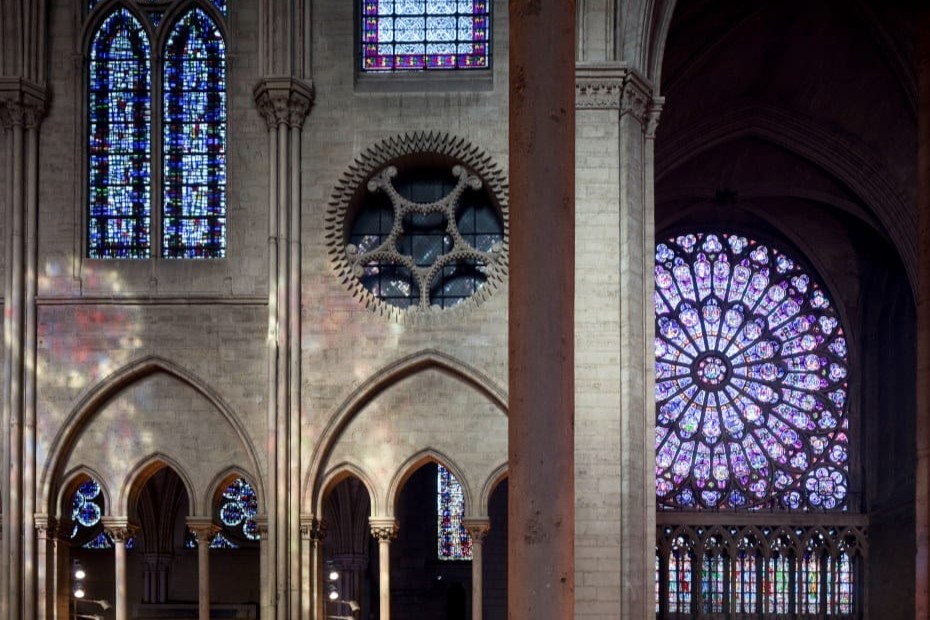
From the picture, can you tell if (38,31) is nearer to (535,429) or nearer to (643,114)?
(643,114)

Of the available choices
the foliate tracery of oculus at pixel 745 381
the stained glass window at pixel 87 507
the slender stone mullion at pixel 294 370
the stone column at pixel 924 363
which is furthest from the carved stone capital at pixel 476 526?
the foliate tracery of oculus at pixel 745 381

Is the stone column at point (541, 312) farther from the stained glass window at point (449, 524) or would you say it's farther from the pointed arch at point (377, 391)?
the stained glass window at point (449, 524)

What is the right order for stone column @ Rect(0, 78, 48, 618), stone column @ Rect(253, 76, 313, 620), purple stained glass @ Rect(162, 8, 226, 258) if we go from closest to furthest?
1. stone column @ Rect(253, 76, 313, 620)
2. stone column @ Rect(0, 78, 48, 618)
3. purple stained glass @ Rect(162, 8, 226, 258)

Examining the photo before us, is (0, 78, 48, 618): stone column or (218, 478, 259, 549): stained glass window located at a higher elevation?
(0, 78, 48, 618): stone column

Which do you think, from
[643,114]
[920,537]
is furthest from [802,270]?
[920,537]

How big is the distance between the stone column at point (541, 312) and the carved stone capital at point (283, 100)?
11375mm

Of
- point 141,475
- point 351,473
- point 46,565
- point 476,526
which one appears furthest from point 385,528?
point 46,565

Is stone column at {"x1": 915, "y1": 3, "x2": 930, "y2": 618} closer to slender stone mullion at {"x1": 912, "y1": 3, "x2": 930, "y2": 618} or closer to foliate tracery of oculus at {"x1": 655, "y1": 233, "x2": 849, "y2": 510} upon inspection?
slender stone mullion at {"x1": 912, "y1": 3, "x2": 930, "y2": 618}

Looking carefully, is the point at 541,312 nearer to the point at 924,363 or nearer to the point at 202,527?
the point at 924,363

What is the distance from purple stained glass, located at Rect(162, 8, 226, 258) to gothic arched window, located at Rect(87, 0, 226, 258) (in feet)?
0.04

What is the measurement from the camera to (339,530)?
30.3m

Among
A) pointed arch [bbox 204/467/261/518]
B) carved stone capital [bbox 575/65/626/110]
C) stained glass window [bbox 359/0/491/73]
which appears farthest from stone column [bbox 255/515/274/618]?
carved stone capital [bbox 575/65/626/110]

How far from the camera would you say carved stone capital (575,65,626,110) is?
69.2 ft

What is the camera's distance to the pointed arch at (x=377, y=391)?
21500 mm
